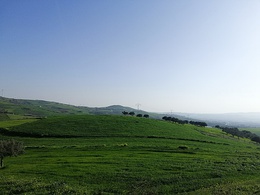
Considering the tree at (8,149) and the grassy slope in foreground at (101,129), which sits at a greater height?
the grassy slope in foreground at (101,129)

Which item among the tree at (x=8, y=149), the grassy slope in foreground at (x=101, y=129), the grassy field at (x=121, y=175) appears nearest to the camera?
the grassy field at (x=121, y=175)

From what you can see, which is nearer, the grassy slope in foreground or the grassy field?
the grassy field

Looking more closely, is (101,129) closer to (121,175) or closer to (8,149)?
(8,149)

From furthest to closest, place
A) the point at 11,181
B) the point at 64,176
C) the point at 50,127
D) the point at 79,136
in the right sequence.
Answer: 1. the point at 50,127
2. the point at 79,136
3. the point at 64,176
4. the point at 11,181

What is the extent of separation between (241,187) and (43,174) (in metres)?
30.5

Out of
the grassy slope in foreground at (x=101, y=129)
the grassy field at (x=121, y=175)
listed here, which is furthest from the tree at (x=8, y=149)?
the grassy slope in foreground at (x=101, y=129)

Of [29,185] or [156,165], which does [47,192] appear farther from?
[156,165]

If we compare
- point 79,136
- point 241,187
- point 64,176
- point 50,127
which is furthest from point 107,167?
point 50,127

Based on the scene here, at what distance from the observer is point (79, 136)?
102m

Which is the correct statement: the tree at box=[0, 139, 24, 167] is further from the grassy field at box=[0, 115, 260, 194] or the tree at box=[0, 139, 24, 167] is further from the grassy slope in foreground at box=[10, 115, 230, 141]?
the grassy slope in foreground at box=[10, 115, 230, 141]

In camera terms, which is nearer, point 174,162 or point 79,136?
point 174,162

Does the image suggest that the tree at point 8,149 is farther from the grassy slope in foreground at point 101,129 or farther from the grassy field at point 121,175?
the grassy slope in foreground at point 101,129

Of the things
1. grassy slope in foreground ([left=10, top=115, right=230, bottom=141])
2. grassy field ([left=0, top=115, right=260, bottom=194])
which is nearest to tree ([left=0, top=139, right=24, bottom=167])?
grassy field ([left=0, top=115, right=260, bottom=194])

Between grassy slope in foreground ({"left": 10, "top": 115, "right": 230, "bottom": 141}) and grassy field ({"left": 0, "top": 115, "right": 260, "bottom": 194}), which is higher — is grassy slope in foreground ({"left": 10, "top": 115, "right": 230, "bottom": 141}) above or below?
above
